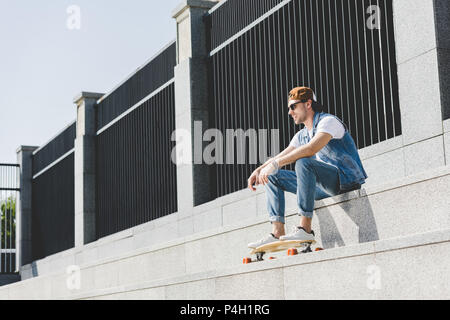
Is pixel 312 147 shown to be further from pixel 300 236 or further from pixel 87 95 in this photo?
pixel 87 95

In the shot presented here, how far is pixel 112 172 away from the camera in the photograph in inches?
781

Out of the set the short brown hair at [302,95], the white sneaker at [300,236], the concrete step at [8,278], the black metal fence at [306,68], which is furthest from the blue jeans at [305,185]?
the concrete step at [8,278]

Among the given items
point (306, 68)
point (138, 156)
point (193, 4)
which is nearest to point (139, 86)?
point (138, 156)

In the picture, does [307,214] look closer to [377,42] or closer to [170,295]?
[170,295]

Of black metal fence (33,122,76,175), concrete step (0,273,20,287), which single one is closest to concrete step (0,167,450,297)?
black metal fence (33,122,76,175)

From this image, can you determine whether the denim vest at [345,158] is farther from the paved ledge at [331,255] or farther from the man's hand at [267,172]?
the paved ledge at [331,255]

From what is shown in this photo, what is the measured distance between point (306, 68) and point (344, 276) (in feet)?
18.6

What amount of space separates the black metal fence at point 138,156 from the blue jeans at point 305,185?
305 inches

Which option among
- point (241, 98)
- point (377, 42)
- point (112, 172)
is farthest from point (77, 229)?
point (377, 42)

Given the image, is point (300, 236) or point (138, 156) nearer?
point (300, 236)

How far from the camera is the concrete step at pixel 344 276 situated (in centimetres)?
632

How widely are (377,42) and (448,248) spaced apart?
5052mm

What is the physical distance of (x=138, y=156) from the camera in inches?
719
